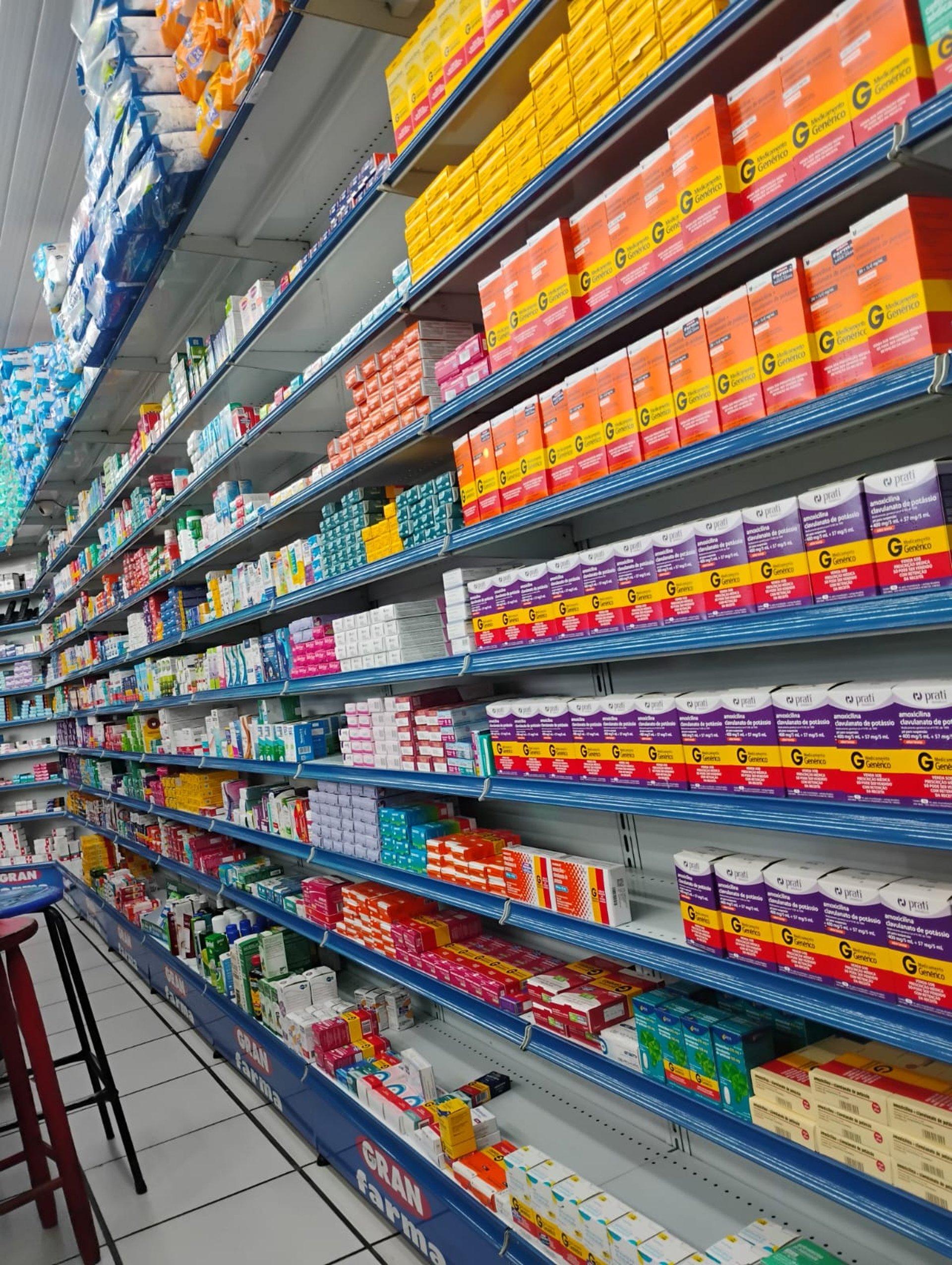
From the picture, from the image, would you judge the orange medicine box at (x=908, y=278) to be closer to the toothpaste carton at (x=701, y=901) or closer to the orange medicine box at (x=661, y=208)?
the orange medicine box at (x=661, y=208)

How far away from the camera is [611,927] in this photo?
84.4 inches

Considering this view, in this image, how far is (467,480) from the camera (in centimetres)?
251

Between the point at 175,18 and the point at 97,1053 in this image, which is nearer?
the point at 175,18

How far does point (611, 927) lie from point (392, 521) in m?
1.51

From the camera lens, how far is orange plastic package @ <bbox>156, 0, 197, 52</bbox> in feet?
10.9

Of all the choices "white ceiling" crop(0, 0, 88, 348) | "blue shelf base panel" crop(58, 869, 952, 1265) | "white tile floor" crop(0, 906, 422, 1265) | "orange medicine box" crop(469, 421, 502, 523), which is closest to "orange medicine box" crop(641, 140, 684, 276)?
"orange medicine box" crop(469, 421, 502, 523)

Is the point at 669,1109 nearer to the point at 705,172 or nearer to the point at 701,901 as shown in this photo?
the point at 701,901

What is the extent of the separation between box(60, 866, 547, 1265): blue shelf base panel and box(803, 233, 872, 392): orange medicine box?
6.86 feet

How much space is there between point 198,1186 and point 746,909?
8.86ft

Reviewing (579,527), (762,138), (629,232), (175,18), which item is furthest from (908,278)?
(175,18)

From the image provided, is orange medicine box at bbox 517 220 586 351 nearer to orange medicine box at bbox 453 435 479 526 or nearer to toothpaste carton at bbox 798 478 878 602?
orange medicine box at bbox 453 435 479 526

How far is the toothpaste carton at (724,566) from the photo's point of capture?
1.70m

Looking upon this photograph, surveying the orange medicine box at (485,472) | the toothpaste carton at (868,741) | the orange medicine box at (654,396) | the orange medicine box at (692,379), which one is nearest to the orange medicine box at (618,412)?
the orange medicine box at (654,396)

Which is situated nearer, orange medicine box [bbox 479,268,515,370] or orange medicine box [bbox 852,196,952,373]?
orange medicine box [bbox 852,196,952,373]
